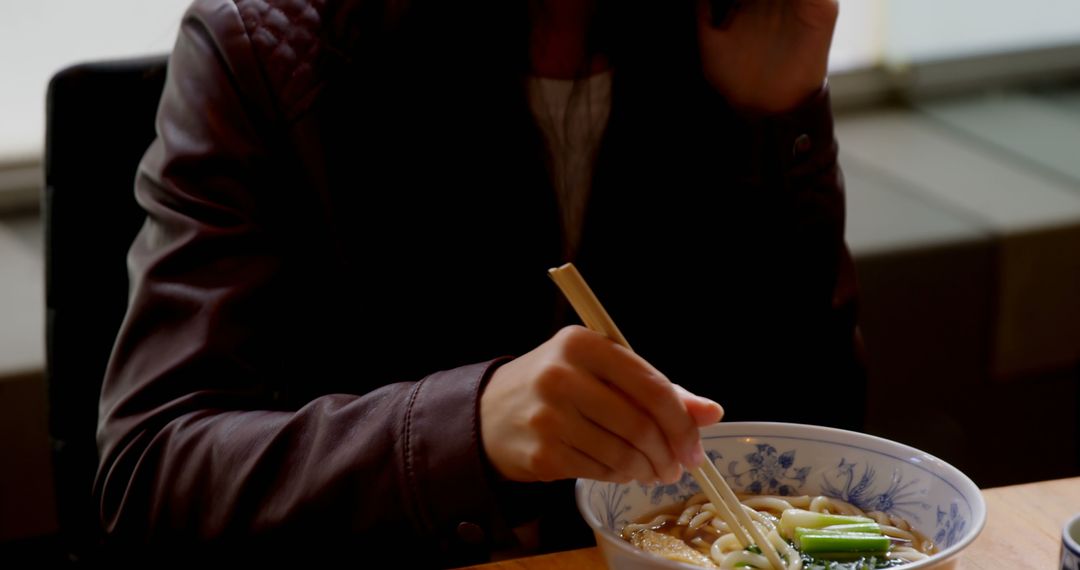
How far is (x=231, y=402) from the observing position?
115cm

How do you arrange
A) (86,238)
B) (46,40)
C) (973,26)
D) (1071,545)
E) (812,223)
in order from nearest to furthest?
(1071,545)
(86,238)
(812,223)
(46,40)
(973,26)

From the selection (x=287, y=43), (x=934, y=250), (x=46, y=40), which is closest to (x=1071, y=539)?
(x=287, y=43)

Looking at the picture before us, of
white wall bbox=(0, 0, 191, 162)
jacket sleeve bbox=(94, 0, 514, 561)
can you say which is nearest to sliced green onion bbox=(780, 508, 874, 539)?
jacket sleeve bbox=(94, 0, 514, 561)

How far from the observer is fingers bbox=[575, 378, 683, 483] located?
2.85ft

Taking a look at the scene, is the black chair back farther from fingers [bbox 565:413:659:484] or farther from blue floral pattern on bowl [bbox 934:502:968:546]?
blue floral pattern on bowl [bbox 934:502:968:546]

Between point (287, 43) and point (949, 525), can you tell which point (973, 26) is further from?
point (949, 525)

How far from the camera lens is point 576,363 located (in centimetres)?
88

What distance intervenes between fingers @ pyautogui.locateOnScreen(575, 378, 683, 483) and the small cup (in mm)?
256

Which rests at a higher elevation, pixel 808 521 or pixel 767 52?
pixel 767 52

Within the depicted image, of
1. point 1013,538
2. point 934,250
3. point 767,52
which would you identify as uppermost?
point 767,52

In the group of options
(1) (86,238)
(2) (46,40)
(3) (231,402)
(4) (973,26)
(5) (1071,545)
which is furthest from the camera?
(4) (973,26)

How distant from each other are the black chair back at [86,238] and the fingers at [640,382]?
1.98ft

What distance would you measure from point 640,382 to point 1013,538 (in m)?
0.36

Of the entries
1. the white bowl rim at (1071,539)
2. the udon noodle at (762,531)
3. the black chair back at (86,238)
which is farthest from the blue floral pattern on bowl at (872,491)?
the black chair back at (86,238)
